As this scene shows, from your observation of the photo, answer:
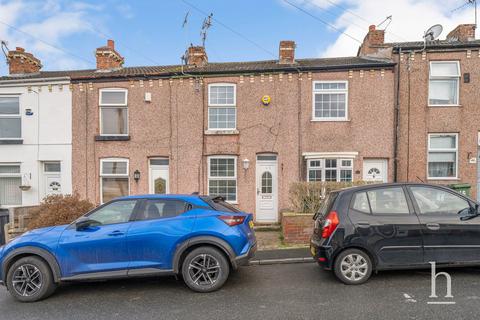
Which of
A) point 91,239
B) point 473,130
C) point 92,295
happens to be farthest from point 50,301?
point 473,130

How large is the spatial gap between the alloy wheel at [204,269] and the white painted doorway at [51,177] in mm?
9160

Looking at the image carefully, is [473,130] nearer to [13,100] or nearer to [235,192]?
[235,192]

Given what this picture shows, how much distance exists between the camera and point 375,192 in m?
4.68

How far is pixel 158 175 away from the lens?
35.1ft

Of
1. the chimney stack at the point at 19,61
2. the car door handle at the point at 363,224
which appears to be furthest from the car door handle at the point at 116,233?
the chimney stack at the point at 19,61

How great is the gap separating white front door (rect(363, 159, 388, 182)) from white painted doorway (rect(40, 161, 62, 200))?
11.8 meters

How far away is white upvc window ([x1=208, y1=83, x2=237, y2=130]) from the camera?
10445mm

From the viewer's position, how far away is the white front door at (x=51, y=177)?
10945 millimetres

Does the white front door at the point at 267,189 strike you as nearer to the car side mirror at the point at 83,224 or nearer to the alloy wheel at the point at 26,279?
the car side mirror at the point at 83,224

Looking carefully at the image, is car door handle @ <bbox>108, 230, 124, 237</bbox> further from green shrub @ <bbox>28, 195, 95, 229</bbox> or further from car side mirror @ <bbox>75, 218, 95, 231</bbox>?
green shrub @ <bbox>28, 195, 95, 229</bbox>

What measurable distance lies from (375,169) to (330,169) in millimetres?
1676

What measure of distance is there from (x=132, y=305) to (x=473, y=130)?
38.4ft

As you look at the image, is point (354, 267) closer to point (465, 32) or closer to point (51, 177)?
point (51, 177)

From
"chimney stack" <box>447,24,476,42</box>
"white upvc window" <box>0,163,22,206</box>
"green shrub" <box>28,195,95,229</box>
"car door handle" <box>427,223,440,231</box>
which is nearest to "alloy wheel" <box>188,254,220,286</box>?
"car door handle" <box>427,223,440,231</box>
